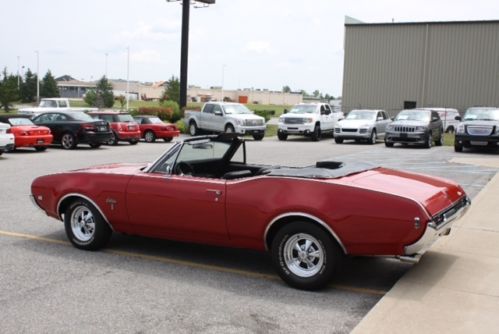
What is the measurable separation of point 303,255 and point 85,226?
274 cm

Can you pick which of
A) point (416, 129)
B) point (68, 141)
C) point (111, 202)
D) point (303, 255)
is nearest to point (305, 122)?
point (416, 129)

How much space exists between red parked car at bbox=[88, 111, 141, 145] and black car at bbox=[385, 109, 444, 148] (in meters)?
10.7

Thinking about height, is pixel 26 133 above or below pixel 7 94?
below

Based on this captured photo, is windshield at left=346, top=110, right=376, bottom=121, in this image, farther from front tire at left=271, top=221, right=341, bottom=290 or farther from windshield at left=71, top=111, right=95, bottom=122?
front tire at left=271, top=221, right=341, bottom=290

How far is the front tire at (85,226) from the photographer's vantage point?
21.9 ft

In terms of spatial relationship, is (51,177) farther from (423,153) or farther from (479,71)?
(479,71)

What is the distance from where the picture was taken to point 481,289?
5.33 m

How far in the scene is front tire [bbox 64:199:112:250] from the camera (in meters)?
6.68

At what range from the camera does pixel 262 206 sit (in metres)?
5.55

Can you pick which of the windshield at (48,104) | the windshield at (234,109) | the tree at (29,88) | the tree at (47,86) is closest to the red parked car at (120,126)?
the windshield at (234,109)

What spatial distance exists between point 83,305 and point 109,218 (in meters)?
1.71

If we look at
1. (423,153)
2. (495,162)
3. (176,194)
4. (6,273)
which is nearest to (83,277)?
(6,273)

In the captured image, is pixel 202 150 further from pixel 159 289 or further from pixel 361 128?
pixel 361 128

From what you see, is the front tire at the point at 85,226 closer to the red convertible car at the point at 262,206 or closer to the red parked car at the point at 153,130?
the red convertible car at the point at 262,206
